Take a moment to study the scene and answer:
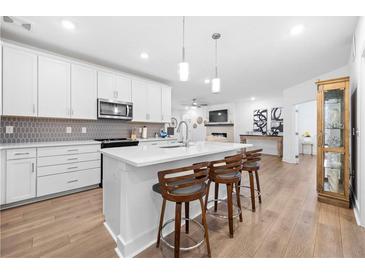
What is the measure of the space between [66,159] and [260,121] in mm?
7163

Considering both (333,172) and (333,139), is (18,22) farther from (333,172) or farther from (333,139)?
(333,172)

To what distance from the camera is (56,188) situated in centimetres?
272

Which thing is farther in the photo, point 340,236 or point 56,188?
point 56,188

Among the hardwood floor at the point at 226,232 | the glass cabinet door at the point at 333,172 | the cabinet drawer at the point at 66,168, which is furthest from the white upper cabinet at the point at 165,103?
the glass cabinet door at the point at 333,172

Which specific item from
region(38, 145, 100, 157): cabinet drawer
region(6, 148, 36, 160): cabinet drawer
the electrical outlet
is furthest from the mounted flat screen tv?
the electrical outlet

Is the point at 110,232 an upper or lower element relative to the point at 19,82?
lower

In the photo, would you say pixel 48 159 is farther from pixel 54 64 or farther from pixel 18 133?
pixel 54 64

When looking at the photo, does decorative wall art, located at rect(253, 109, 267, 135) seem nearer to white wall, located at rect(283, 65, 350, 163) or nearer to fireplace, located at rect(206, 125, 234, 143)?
fireplace, located at rect(206, 125, 234, 143)

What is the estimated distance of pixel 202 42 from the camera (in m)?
2.64

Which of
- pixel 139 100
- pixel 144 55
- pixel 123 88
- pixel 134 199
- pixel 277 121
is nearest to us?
pixel 134 199

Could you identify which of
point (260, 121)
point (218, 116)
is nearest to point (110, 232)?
point (260, 121)

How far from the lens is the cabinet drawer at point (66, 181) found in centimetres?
260
